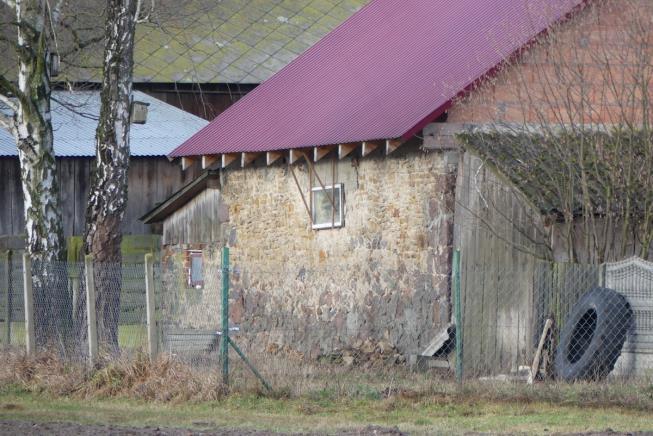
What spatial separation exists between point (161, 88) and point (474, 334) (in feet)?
68.1

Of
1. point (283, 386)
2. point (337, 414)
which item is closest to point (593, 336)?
point (337, 414)

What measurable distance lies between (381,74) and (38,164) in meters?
5.80

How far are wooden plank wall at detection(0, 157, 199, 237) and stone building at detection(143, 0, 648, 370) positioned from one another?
733cm

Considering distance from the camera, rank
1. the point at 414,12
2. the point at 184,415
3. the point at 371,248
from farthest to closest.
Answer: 1. the point at 414,12
2. the point at 371,248
3. the point at 184,415

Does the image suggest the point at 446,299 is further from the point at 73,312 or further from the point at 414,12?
the point at 414,12

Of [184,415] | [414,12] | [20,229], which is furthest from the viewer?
[20,229]

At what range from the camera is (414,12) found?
74.5 ft

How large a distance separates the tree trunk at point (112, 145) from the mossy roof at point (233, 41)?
1583 cm

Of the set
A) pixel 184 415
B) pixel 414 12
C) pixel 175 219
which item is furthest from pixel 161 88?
pixel 184 415

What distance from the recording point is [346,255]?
793 inches

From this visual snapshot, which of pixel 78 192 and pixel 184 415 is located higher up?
pixel 78 192

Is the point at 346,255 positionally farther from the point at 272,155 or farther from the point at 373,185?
the point at 272,155

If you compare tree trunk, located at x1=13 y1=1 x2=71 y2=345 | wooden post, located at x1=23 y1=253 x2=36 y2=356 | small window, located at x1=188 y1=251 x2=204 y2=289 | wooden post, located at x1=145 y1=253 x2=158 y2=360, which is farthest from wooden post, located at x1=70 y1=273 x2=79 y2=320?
small window, located at x1=188 y1=251 x2=204 y2=289

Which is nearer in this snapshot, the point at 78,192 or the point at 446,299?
the point at 446,299
